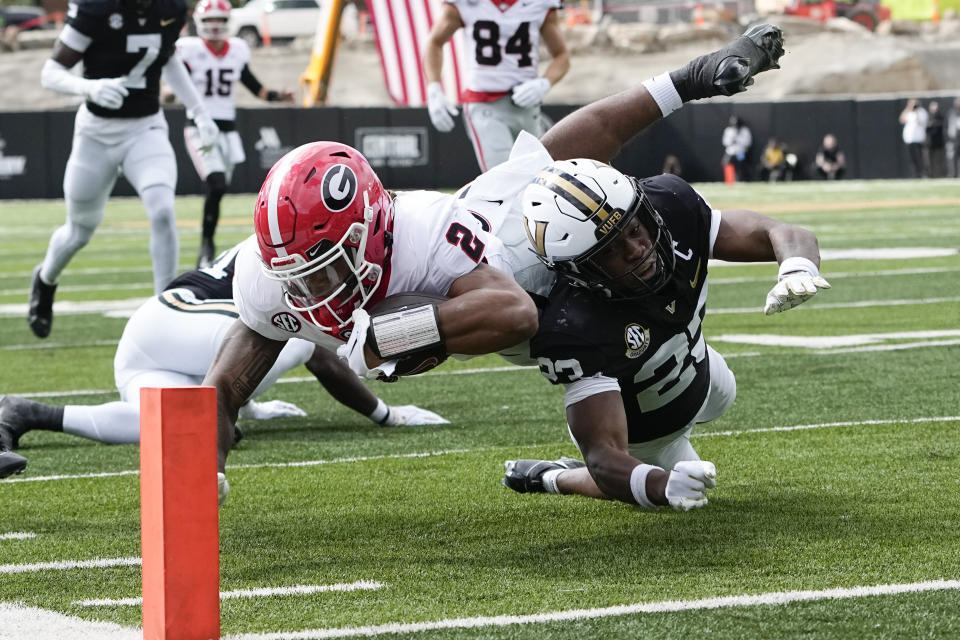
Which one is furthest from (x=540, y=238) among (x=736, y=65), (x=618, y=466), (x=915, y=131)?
(x=915, y=131)

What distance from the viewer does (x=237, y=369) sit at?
11.9ft

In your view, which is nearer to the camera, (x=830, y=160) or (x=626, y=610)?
(x=626, y=610)

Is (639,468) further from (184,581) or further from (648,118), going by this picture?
(648,118)

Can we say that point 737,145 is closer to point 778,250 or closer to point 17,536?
point 778,250

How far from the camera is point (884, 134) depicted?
25.7 meters

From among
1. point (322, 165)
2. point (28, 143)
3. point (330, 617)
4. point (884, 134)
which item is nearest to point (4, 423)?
point (322, 165)

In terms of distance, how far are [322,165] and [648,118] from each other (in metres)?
1.58

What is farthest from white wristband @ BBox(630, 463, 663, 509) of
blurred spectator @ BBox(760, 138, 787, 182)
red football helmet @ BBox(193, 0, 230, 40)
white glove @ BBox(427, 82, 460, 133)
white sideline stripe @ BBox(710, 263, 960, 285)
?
blurred spectator @ BBox(760, 138, 787, 182)

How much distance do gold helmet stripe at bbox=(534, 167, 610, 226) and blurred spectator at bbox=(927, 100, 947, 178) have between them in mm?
22510

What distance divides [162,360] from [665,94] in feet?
6.04

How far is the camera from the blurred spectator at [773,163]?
25703 mm

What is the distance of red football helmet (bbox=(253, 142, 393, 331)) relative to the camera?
10.3 ft

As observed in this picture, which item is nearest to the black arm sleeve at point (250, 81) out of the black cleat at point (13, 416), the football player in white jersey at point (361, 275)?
the black cleat at point (13, 416)

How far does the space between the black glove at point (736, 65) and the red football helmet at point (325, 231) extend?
1333 mm
